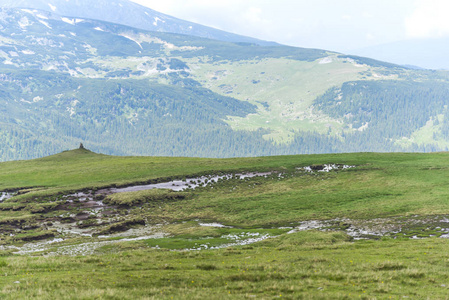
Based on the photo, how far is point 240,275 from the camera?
93.3 ft

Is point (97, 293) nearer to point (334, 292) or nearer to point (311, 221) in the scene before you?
point (334, 292)

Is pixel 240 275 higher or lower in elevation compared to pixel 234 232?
higher

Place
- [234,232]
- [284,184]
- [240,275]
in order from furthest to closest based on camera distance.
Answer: [284,184] < [234,232] < [240,275]

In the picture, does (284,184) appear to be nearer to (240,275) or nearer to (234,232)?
(234,232)

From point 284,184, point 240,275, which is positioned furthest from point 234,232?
point 284,184

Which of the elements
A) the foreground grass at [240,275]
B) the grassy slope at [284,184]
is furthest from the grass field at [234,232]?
the grassy slope at [284,184]

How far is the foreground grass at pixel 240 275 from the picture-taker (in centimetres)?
2373

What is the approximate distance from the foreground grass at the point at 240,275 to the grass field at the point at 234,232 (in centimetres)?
9

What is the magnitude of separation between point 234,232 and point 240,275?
3245 centimetres

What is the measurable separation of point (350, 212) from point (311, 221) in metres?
7.20

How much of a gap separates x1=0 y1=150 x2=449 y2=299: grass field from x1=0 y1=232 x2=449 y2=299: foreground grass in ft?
0.31

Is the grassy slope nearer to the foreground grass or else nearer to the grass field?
the grass field

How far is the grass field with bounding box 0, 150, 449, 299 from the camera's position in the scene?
84.9ft

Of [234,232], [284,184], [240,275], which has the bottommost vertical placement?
[234,232]
